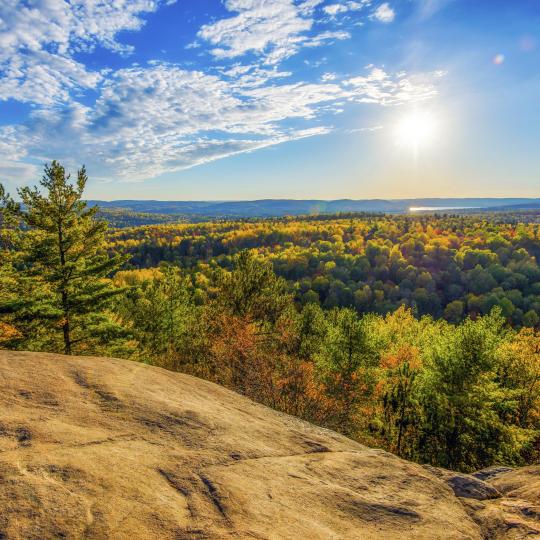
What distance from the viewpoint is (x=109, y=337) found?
21094 millimetres

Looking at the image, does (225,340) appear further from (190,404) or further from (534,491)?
(534,491)

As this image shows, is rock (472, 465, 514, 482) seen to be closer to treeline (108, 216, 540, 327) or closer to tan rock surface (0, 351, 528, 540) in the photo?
tan rock surface (0, 351, 528, 540)

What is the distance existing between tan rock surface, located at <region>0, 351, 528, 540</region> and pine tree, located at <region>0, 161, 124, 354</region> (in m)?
10.2

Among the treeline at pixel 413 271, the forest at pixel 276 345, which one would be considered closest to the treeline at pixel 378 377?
the forest at pixel 276 345

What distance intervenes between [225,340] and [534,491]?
2230cm

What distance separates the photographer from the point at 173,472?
644 cm

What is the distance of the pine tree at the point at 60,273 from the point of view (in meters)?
19.0

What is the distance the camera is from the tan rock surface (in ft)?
17.1

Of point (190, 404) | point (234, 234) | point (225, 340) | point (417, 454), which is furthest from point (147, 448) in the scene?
point (234, 234)

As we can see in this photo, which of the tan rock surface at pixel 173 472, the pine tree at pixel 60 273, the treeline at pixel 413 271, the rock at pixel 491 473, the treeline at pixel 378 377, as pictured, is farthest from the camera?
the treeline at pixel 413 271

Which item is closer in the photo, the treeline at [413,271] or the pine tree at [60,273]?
the pine tree at [60,273]

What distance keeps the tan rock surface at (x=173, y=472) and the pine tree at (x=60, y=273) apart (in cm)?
1018

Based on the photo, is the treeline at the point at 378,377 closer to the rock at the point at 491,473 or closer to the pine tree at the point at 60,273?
the pine tree at the point at 60,273

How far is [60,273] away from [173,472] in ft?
52.4
